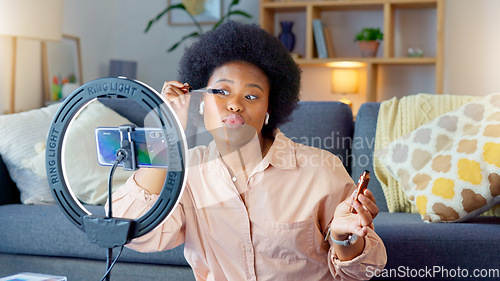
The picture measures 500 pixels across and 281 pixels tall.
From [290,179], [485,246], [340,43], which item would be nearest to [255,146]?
[290,179]

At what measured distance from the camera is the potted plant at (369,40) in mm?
→ 3924

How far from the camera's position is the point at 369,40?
3924 mm

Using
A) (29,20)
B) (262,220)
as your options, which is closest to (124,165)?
(262,220)

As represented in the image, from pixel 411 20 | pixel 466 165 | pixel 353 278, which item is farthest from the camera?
pixel 411 20

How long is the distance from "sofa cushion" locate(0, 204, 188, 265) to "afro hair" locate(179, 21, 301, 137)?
795mm

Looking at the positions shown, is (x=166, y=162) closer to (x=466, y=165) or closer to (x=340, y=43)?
(x=466, y=165)

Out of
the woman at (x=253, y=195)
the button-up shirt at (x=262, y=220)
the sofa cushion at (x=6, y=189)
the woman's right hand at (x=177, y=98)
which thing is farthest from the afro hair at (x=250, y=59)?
the sofa cushion at (x=6, y=189)

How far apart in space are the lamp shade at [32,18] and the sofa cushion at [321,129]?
60.8 inches

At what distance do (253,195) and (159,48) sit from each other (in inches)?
136

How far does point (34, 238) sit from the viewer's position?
190cm

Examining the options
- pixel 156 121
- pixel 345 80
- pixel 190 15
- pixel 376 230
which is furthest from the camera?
pixel 190 15

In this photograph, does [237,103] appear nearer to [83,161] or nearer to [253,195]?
[253,195]

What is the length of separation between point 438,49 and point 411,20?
15.8 inches

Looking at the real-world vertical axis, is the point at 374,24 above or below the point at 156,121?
above
